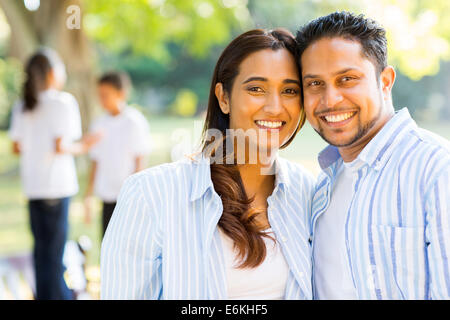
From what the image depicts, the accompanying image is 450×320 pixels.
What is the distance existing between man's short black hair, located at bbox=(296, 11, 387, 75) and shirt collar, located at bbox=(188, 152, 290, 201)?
0.50 metres

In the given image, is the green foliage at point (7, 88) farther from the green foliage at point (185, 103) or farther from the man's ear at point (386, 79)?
the man's ear at point (386, 79)

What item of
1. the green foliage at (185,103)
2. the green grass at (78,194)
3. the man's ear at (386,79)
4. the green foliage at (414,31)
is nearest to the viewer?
the man's ear at (386,79)

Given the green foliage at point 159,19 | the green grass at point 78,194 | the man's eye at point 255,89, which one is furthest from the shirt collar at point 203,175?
the green foliage at point 159,19

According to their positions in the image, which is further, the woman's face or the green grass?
the green grass

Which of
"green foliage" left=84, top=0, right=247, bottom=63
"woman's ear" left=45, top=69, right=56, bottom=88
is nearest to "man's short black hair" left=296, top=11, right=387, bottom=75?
"woman's ear" left=45, top=69, right=56, bottom=88

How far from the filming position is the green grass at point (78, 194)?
20.7ft

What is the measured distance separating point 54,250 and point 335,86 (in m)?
3.03

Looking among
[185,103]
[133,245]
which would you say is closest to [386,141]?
[133,245]

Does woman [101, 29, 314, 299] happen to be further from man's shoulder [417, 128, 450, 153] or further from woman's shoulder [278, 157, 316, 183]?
man's shoulder [417, 128, 450, 153]

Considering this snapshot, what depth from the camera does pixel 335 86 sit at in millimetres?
1919

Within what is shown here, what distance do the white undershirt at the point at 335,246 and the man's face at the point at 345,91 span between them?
0.47ft

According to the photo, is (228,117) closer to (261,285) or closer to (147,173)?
(147,173)

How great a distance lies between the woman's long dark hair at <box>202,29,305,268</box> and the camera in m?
1.87
